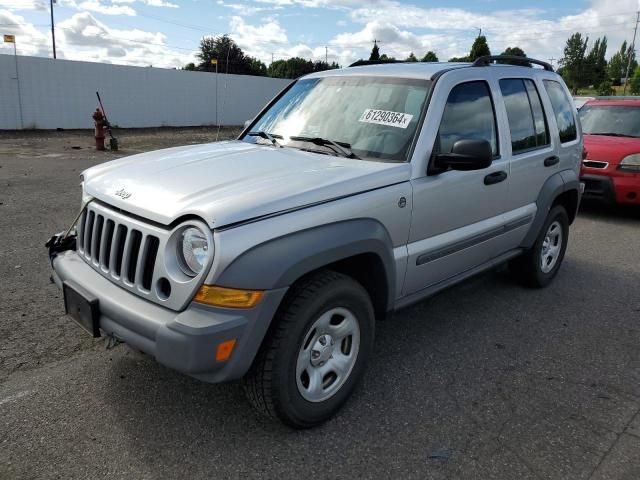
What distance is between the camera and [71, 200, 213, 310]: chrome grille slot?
2398 millimetres

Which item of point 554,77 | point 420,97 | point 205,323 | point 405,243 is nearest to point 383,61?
point 420,97

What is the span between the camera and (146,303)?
250 cm

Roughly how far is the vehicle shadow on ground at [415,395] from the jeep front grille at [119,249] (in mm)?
Result: 795

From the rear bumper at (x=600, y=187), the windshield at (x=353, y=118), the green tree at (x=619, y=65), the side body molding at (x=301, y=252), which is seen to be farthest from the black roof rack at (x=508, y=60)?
the green tree at (x=619, y=65)

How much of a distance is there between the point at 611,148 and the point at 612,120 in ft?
3.98

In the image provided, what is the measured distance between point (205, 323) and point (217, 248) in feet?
1.05

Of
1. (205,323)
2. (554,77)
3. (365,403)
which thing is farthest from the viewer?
(554,77)

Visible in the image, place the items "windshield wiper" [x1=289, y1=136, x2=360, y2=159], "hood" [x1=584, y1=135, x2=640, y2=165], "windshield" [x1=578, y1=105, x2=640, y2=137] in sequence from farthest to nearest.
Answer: "windshield" [x1=578, y1=105, x2=640, y2=137], "hood" [x1=584, y1=135, x2=640, y2=165], "windshield wiper" [x1=289, y1=136, x2=360, y2=159]

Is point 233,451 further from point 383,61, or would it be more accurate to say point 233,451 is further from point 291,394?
point 383,61

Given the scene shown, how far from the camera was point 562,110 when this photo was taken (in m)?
4.99

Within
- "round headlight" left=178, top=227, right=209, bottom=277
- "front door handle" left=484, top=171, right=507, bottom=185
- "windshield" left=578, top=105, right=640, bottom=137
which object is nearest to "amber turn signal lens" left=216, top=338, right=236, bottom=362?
"round headlight" left=178, top=227, right=209, bottom=277

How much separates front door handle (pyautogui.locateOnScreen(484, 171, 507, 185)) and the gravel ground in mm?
1129

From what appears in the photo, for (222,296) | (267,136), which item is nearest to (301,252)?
(222,296)

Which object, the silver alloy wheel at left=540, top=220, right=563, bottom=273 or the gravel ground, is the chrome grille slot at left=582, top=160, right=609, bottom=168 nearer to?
the silver alloy wheel at left=540, top=220, right=563, bottom=273
